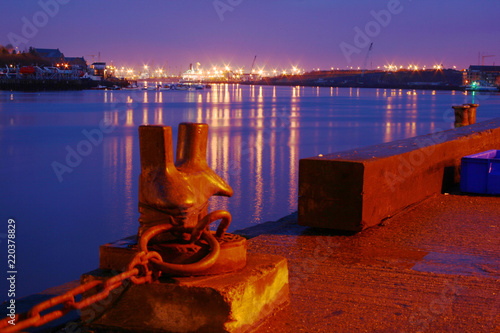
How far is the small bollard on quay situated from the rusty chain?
0.01 meters

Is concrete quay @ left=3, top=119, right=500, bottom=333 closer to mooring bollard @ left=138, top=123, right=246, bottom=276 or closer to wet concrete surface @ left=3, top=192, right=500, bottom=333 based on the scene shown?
wet concrete surface @ left=3, top=192, right=500, bottom=333

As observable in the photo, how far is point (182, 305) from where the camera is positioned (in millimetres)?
3355

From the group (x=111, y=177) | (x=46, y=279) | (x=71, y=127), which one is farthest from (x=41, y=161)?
(x=71, y=127)

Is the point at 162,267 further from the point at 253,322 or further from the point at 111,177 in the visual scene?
the point at 111,177

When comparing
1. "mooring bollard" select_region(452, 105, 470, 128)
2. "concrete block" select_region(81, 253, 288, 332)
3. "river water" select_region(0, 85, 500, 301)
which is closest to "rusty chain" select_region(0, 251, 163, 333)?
"concrete block" select_region(81, 253, 288, 332)

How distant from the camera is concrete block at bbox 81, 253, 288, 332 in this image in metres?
3.33

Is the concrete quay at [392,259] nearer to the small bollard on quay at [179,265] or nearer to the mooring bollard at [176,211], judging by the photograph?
the small bollard on quay at [179,265]

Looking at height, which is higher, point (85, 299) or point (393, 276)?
point (85, 299)

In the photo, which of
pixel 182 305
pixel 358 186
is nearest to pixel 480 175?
pixel 358 186

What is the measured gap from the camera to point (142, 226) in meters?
3.67

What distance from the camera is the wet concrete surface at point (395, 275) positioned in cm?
389

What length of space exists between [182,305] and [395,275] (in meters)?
2.25

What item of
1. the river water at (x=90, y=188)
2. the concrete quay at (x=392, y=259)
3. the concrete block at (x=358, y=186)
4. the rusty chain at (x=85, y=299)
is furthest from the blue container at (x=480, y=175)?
the rusty chain at (x=85, y=299)

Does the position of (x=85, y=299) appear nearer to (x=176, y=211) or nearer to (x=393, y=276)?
(x=176, y=211)
